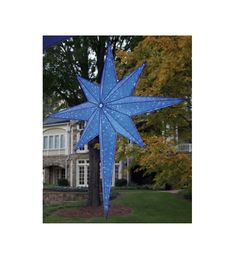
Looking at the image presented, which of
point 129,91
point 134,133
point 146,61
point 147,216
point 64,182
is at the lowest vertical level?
point 147,216

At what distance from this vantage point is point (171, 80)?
8.09 metres

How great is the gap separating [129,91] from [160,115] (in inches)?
31.2

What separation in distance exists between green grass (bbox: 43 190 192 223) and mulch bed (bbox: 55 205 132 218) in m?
0.06

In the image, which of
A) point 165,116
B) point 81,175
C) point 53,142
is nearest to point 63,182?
point 81,175

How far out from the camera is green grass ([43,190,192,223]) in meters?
8.20

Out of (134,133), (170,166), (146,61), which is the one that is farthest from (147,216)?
(146,61)

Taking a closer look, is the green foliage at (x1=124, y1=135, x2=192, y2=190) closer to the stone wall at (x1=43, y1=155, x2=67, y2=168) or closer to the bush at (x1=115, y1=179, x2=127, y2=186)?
the bush at (x1=115, y1=179, x2=127, y2=186)

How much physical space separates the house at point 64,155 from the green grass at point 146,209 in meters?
0.48

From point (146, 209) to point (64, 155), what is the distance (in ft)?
6.95

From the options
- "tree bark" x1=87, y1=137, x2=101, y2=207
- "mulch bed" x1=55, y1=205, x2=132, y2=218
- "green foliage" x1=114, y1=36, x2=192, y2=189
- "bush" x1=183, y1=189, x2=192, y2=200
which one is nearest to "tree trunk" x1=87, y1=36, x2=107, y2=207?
"tree bark" x1=87, y1=137, x2=101, y2=207

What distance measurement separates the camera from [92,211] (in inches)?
328

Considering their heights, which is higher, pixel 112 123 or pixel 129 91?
pixel 129 91

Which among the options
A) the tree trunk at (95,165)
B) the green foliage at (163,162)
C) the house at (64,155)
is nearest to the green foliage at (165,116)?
the green foliage at (163,162)
